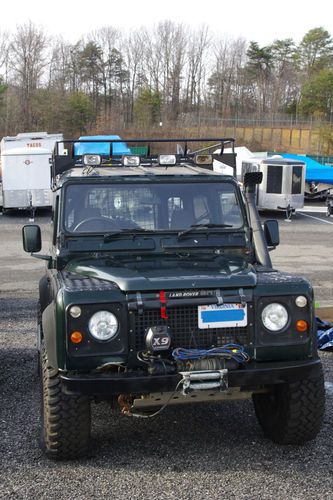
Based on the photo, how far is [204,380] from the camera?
437 centimetres

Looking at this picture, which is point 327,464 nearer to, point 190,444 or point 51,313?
point 190,444

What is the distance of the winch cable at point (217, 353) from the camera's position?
444 centimetres

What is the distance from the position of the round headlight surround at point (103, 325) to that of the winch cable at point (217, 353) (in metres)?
0.44

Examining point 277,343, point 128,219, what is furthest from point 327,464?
point 128,219

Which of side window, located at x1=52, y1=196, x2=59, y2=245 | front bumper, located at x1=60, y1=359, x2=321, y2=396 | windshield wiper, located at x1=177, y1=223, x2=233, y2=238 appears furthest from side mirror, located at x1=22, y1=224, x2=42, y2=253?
front bumper, located at x1=60, y1=359, x2=321, y2=396

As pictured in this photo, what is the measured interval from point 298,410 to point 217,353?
32.8 inches

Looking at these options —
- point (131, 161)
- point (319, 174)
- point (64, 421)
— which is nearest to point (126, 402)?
point (64, 421)

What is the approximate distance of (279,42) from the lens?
79.9m

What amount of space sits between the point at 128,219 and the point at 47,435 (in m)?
1.93

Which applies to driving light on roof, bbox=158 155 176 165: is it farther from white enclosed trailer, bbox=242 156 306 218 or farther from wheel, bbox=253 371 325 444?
white enclosed trailer, bbox=242 156 306 218

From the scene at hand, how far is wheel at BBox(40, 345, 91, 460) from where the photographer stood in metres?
4.57

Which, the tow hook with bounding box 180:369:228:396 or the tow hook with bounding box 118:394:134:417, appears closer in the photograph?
the tow hook with bounding box 180:369:228:396

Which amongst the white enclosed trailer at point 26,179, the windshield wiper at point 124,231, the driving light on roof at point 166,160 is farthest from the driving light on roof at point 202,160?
the white enclosed trailer at point 26,179

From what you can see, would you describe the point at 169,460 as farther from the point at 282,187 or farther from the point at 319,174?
the point at 319,174
